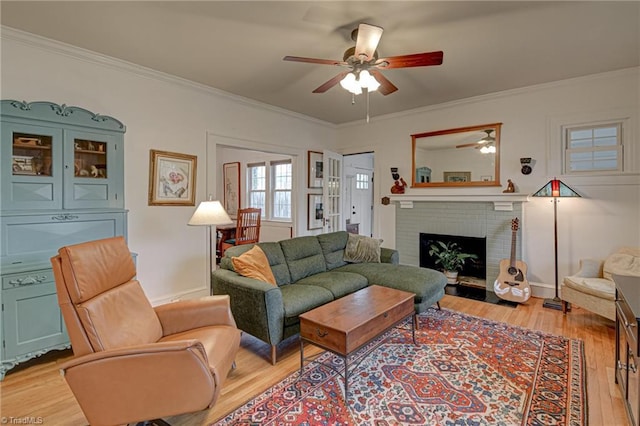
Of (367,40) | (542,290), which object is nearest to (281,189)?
(367,40)

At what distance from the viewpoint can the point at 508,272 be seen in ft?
13.1

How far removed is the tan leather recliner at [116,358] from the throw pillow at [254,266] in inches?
35.8

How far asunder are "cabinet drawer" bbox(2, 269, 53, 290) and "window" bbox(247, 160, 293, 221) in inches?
162

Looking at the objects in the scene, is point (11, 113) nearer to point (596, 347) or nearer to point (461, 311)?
point (461, 311)

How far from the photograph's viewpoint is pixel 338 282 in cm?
323

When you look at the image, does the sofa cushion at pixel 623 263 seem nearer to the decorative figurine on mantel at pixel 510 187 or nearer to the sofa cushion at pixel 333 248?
the decorative figurine on mantel at pixel 510 187

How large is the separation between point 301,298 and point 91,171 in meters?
2.23

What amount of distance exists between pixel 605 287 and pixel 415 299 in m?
1.84

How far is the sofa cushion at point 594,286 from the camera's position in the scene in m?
2.95

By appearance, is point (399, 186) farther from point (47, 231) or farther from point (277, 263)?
point (47, 231)

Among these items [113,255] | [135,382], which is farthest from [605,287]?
[113,255]

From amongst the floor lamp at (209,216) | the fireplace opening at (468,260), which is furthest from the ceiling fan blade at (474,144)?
the floor lamp at (209,216)

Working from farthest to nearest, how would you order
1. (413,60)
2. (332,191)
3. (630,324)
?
(332,191), (413,60), (630,324)

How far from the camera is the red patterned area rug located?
1.90 m
